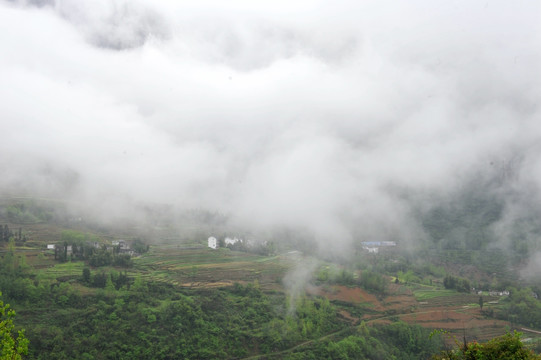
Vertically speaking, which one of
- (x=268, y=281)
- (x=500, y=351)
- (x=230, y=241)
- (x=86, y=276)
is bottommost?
(x=268, y=281)

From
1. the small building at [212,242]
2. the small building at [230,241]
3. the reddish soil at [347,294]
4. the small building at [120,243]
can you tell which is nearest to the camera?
A: the small building at [120,243]

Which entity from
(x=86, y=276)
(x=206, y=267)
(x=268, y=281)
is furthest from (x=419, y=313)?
(x=86, y=276)

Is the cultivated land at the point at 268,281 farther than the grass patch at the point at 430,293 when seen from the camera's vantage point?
No

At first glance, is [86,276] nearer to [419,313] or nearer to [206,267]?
[206,267]

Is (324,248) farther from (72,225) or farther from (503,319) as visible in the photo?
(72,225)

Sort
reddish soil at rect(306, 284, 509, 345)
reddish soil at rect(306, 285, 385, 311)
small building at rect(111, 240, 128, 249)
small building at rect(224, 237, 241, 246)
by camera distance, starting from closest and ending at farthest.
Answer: reddish soil at rect(306, 284, 509, 345) < small building at rect(111, 240, 128, 249) < reddish soil at rect(306, 285, 385, 311) < small building at rect(224, 237, 241, 246)

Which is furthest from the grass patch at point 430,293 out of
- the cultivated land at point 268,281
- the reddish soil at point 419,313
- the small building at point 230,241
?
the small building at point 230,241

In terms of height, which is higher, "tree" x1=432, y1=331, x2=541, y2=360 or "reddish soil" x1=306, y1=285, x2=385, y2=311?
"tree" x1=432, y1=331, x2=541, y2=360

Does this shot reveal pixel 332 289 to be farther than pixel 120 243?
Yes

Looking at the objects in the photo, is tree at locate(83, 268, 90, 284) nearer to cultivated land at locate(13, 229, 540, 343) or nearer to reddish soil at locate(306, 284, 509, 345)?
cultivated land at locate(13, 229, 540, 343)

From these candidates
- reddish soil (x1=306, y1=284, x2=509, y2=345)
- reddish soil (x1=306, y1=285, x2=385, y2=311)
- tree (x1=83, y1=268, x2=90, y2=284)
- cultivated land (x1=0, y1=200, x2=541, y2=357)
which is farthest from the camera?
reddish soil (x1=306, y1=285, x2=385, y2=311)

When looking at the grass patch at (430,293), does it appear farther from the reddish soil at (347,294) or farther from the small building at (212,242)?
the small building at (212,242)

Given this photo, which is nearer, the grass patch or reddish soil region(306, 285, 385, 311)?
reddish soil region(306, 285, 385, 311)

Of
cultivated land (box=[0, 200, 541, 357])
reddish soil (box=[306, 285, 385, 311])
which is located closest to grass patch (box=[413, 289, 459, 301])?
cultivated land (box=[0, 200, 541, 357])
